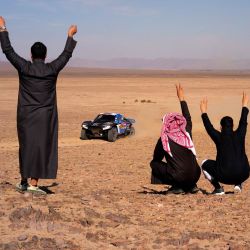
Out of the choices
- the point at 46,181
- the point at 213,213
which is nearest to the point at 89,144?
the point at 46,181

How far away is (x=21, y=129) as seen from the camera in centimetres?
679

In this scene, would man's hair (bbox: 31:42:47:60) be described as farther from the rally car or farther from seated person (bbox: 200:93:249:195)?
the rally car

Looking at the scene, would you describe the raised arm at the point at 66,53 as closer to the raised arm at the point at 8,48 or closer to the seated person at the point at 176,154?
the raised arm at the point at 8,48

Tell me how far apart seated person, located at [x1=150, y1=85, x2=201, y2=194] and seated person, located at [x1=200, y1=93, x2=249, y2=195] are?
1.24 ft

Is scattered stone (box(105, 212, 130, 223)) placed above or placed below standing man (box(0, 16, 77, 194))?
below

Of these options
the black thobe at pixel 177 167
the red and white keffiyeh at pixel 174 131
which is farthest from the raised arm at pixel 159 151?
the red and white keffiyeh at pixel 174 131

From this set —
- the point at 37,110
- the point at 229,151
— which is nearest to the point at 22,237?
the point at 37,110

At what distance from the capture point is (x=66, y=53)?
6742mm

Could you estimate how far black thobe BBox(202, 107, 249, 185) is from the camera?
7739mm

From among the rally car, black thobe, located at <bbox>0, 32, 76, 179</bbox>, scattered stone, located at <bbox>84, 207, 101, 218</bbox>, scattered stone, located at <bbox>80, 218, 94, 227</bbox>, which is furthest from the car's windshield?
scattered stone, located at <bbox>80, 218, 94, 227</bbox>

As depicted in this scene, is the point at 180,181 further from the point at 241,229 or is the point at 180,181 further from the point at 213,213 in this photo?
the point at 241,229

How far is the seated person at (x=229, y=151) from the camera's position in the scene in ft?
25.4

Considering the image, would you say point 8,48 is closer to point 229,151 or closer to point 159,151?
point 159,151

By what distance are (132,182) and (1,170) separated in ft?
10.1
